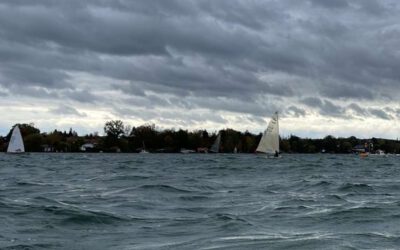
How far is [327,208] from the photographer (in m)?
23.5

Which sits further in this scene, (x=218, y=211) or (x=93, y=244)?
(x=218, y=211)

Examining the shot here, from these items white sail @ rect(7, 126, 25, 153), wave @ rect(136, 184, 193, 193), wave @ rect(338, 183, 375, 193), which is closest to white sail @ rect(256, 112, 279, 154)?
white sail @ rect(7, 126, 25, 153)

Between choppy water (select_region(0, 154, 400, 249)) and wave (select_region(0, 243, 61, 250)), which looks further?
choppy water (select_region(0, 154, 400, 249))

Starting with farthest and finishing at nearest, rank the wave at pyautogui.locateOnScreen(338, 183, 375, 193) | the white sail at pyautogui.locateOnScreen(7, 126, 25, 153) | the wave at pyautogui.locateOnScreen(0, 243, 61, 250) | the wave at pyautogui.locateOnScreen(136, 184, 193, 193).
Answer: the white sail at pyautogui.locateOnScreen(7, 126, 25, 153) → the wave at pyautogui.locateOnScreen(338, 183, 375, 193) → the wave at pyautogui.locateOnScreen(136, 184, 193, 193) → the wave at pyautogui.locateOnScreen(0, 243, 61, 250)

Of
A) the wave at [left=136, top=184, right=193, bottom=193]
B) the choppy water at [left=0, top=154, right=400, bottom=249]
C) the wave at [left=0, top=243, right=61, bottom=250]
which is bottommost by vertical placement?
the wave at [left=0, top=243, right=61, bottom=250]

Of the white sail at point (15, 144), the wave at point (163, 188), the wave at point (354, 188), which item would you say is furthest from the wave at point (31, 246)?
the white sail at point (15, 144)

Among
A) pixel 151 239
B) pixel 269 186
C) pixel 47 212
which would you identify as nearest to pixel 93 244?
pixel 151 239

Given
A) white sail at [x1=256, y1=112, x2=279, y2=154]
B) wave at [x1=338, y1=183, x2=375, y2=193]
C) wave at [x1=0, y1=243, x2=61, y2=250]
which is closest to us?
wave at [x1=0, y1=243, x2=61, y2=250]

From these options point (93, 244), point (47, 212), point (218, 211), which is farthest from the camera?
point (218, 211)

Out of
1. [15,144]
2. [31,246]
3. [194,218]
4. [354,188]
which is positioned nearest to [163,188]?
[354,188]

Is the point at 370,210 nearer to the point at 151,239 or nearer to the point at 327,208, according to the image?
the point at 327,208

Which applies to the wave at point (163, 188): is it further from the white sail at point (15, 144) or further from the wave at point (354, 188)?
the white sail at point (15, 144)

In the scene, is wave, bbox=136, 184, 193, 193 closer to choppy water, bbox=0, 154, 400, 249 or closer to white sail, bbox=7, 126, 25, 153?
choppy water, bbox=0, 154, 400, 249

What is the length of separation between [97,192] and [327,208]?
10.8 metres
